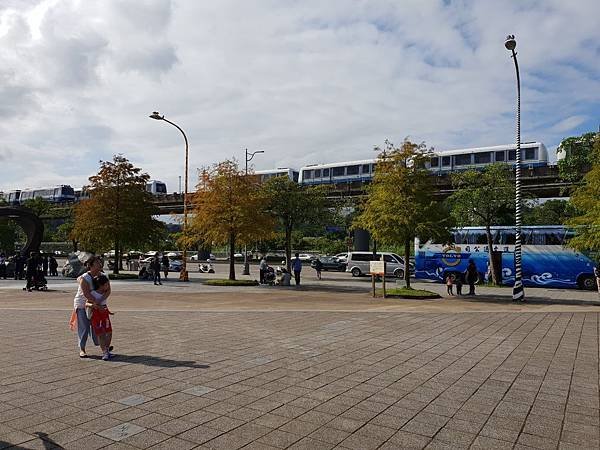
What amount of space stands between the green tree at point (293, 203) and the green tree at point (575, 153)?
15.2 metres

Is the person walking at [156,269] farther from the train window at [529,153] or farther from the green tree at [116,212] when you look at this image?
the train window at [529,153]

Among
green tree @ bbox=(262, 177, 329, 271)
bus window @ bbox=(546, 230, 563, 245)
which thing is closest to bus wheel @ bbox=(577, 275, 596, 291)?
bus window @ bbox=(546, 230, 563, 245)

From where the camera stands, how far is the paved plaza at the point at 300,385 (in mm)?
4789

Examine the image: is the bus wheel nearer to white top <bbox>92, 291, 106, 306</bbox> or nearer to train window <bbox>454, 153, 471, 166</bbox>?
train window <bbox>454, 153, 471, 166</bbox>

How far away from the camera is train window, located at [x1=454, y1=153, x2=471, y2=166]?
43219 mm

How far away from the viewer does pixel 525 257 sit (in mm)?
29047

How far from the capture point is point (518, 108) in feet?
69.1

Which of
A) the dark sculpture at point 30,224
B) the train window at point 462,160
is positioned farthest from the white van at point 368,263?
the dark sculpture at point 30,224

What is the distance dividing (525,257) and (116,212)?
966 inches

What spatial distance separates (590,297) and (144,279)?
24181mm

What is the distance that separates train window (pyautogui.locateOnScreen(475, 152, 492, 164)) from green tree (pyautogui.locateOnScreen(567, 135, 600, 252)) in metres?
21.8

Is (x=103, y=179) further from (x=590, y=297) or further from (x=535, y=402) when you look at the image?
(x=535, y=402)

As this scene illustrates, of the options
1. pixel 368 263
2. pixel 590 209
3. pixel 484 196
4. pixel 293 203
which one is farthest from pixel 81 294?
pixel 368 263

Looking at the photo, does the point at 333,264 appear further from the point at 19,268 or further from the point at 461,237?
the point at 19,268
